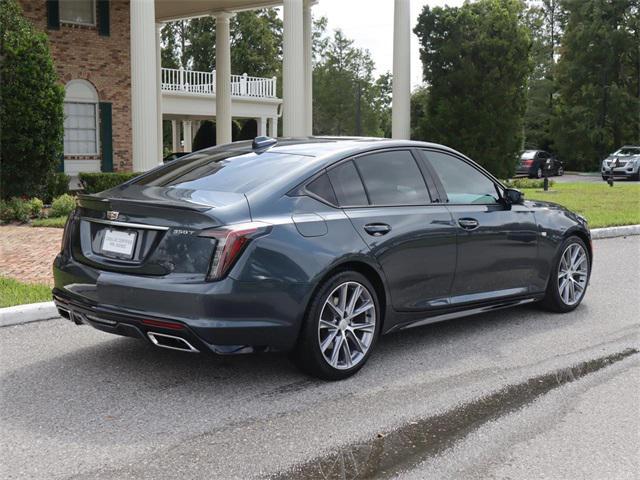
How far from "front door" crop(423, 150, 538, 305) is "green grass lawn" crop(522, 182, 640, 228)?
6.13 m

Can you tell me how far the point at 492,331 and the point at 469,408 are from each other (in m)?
2.01

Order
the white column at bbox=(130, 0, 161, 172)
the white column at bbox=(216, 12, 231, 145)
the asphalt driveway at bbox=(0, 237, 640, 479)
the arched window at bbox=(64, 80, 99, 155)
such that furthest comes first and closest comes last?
the white column at bbox=(216, 12, 231, 145), the arched window at bbox=(64, 80, 99, 155), the white column at bbox=(130, 0, 161, 172), the asphalt driveway at bbox=(0, 237, 640, 479)

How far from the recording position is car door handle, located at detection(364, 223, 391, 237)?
17.6 feet

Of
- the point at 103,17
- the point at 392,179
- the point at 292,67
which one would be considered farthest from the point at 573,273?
the point at 103,17

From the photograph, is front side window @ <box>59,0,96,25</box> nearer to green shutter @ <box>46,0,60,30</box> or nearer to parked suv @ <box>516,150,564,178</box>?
green shutter @ <box>46,0,60,30</box>

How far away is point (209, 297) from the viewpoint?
455 centimetres

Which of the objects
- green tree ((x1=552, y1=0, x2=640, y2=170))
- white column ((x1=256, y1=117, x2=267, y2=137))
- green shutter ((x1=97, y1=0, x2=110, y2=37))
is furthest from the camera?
green tree ((x1=552, y1=0, x2=640, y2=170))

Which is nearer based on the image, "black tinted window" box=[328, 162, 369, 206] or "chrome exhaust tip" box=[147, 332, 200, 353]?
"chrome exhaust tip" box=[147, 332, 200, 353]

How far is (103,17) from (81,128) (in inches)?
118

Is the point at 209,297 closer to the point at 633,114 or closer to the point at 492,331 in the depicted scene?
the point at 492,331

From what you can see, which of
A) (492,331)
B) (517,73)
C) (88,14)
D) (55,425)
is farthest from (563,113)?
(55,425)

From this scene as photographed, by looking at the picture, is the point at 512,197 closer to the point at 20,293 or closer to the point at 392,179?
the point at 392,179

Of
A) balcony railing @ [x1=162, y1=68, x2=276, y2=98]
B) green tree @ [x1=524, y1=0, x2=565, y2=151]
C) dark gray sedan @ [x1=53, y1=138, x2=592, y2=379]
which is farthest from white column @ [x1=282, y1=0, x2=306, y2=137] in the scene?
green tree @ [x1=524, y1=0, x2=565, y2=151]

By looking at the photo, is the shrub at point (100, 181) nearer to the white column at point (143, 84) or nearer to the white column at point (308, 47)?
the white column at point (143, 84)
